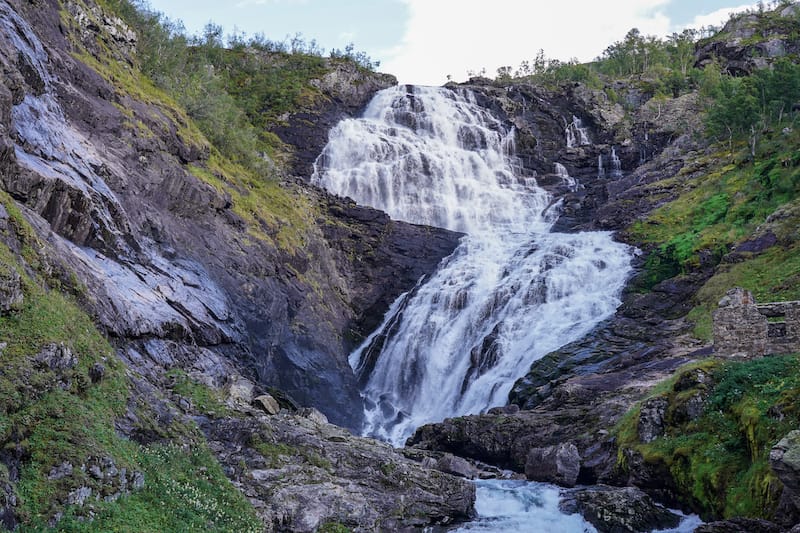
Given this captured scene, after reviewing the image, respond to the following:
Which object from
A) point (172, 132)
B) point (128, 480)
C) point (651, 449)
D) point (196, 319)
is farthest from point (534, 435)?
point (172, 132)

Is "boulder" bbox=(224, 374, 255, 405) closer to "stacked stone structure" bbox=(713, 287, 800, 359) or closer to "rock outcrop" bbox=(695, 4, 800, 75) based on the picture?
"stacked stone structure" bbox=(713, 287, 800, 359)

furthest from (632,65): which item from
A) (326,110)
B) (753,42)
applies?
(326,110)

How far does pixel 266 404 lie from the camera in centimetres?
2139

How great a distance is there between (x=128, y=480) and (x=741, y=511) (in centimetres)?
1253

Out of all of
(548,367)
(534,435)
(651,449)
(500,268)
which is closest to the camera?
(651,449)

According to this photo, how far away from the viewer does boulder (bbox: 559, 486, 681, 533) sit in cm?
1576

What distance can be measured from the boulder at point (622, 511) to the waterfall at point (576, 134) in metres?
52.5

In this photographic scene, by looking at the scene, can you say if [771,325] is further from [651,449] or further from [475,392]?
[475,392]

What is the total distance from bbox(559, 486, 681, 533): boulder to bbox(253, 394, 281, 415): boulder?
9.73 meters

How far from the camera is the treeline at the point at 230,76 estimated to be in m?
39.7

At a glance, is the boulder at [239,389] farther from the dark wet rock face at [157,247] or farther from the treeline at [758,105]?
the treeline at [758,105]

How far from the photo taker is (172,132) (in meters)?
32.2

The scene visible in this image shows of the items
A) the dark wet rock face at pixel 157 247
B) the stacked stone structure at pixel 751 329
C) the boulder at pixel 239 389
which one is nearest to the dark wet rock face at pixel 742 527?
the stacked stone structure at pixel 751 329

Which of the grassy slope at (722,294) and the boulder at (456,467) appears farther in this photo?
the boulder at (456,467)
